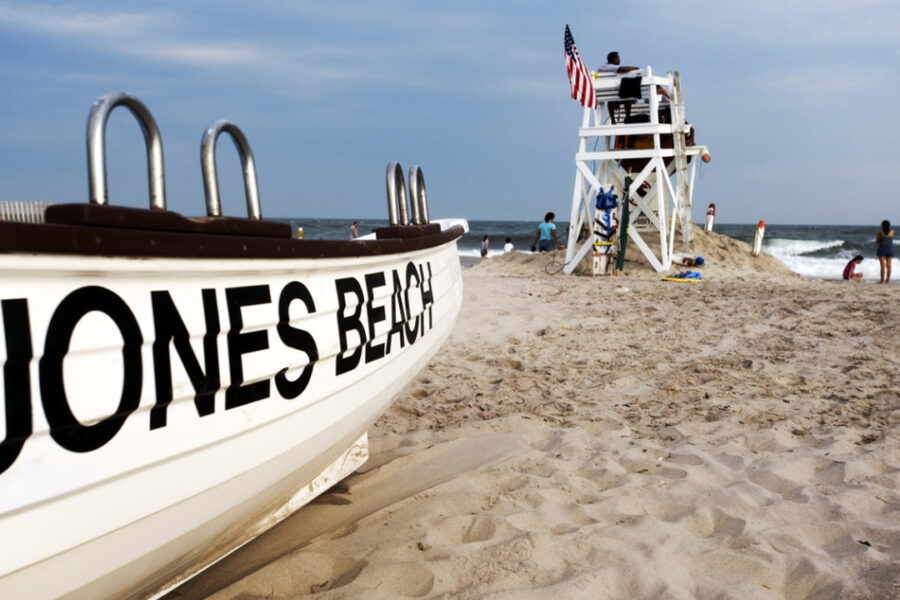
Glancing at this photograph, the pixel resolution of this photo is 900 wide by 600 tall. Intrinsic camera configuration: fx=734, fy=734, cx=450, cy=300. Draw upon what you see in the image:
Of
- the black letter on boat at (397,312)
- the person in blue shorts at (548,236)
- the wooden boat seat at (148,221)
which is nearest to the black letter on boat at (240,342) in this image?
the wooden boat seat at (148,221)

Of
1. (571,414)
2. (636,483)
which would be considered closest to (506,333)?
(571,414)

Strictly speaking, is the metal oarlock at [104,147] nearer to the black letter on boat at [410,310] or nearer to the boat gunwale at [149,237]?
the boat gunwale at [149,237]

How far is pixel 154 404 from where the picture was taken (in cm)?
168

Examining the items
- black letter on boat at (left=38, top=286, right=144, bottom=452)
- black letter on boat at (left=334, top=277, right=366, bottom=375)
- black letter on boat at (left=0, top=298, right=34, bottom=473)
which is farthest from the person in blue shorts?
black letter on boat at (left=0, top=298, right=34, bottom=473)

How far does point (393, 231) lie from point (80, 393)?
190 cm

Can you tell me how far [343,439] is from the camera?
108 inches

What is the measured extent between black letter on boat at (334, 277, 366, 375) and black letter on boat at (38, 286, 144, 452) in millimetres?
869

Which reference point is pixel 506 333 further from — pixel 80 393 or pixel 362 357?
pixel 80 393

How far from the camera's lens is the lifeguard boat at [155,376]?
1438 mm

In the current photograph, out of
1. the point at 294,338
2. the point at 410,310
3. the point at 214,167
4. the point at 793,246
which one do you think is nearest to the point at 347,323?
the point at 294,338

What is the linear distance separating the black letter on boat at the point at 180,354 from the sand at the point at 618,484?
1141mm

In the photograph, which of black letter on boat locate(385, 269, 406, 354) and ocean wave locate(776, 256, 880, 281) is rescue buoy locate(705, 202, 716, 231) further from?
black letter on boat locate(385, 269, 406, 354)

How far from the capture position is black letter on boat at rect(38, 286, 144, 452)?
1457mm

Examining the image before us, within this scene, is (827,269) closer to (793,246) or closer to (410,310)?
(793,246)
